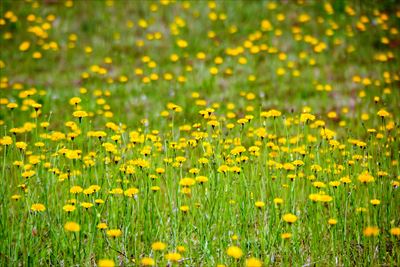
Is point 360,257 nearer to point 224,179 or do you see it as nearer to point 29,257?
point 224,179

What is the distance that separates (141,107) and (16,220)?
12.3 feet

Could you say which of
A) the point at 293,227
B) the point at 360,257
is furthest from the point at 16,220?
the point at 360,257

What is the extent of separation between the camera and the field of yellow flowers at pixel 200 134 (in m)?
3.26

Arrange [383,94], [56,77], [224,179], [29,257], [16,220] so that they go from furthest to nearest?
[56,77] → [383,94] → [224,179] → [16,220] → [29,257]

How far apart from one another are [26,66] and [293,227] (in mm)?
6579

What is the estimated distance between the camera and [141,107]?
6.89 meters

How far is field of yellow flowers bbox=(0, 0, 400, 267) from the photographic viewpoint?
3.26 m

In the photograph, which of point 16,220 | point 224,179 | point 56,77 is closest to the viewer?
point 16,220

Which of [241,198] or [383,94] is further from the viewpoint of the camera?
[383,94]

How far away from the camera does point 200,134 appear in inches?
146

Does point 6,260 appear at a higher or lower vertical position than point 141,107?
lower

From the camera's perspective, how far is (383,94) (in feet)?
21.8

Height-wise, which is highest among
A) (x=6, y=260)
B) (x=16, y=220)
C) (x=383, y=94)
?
(x=383, y=94)

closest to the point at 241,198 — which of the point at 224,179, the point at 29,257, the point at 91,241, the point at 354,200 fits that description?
the point at 224,179
